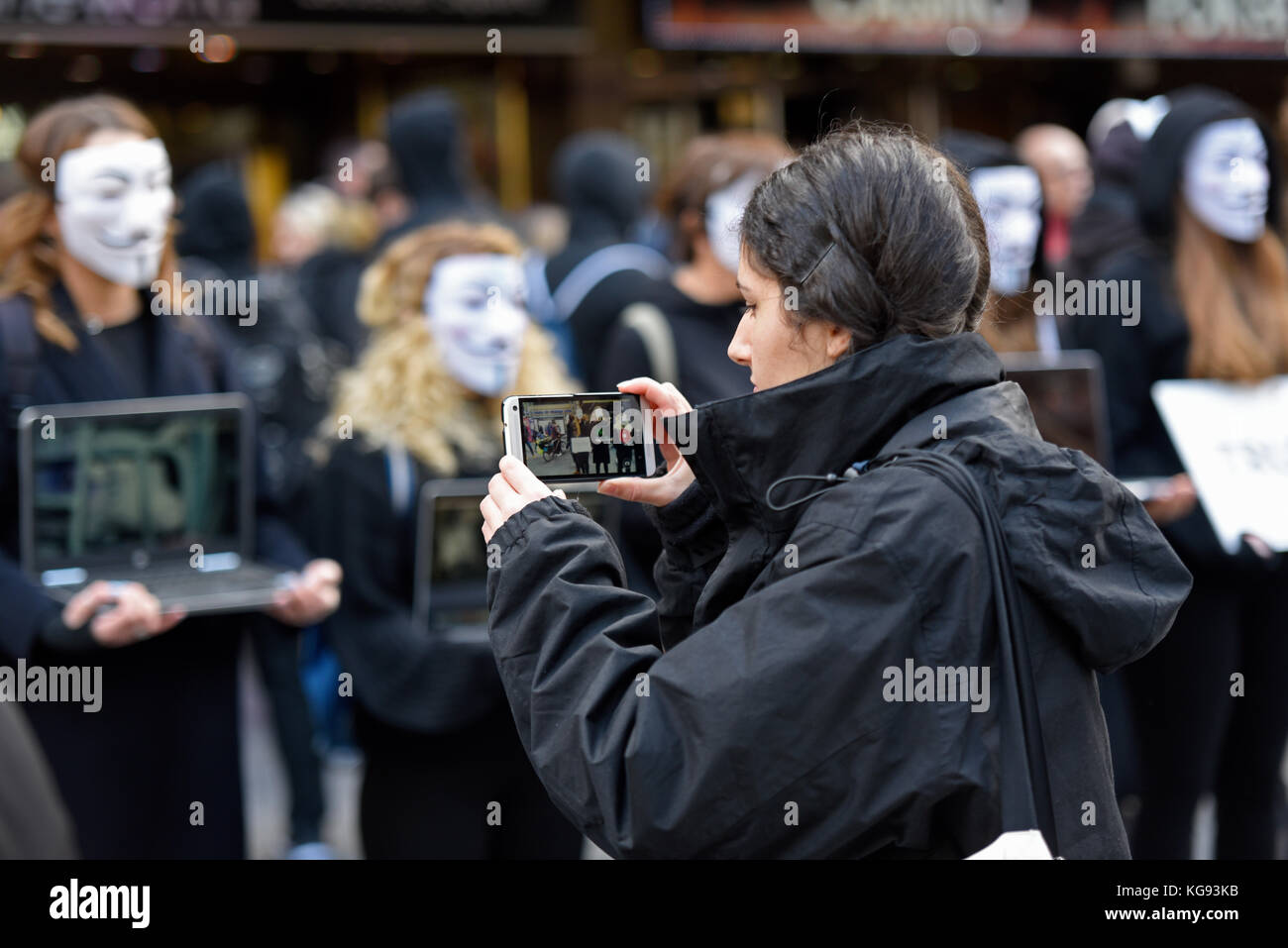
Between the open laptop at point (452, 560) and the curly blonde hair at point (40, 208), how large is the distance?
87 cm

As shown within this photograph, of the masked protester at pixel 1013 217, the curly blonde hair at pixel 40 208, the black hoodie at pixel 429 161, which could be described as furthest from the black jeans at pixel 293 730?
the masked protester at pixel 1013 217

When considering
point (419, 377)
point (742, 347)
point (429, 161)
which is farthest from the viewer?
point (429, 161)

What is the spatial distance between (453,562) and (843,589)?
197 centimetres

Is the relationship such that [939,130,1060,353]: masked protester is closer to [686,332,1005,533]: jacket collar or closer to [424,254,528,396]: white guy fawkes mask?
[424,254,528,396]: white guy fawkes mask

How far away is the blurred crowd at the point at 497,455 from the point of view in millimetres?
→ 3500

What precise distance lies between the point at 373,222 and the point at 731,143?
454cm

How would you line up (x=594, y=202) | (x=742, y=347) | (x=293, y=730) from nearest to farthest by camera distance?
(x=742, y=347), (x=293, y=730), (x=594, y=202)

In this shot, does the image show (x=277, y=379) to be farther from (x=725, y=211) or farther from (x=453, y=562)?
(x=453, y=562)

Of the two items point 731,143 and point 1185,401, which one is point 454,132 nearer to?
point 731,143

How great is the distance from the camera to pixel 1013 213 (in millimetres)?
4914

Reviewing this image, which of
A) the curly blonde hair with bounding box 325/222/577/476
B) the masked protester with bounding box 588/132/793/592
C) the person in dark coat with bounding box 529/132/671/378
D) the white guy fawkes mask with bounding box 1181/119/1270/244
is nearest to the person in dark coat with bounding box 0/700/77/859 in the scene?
the curly blonde hair with bounding box 325/222/577/476
